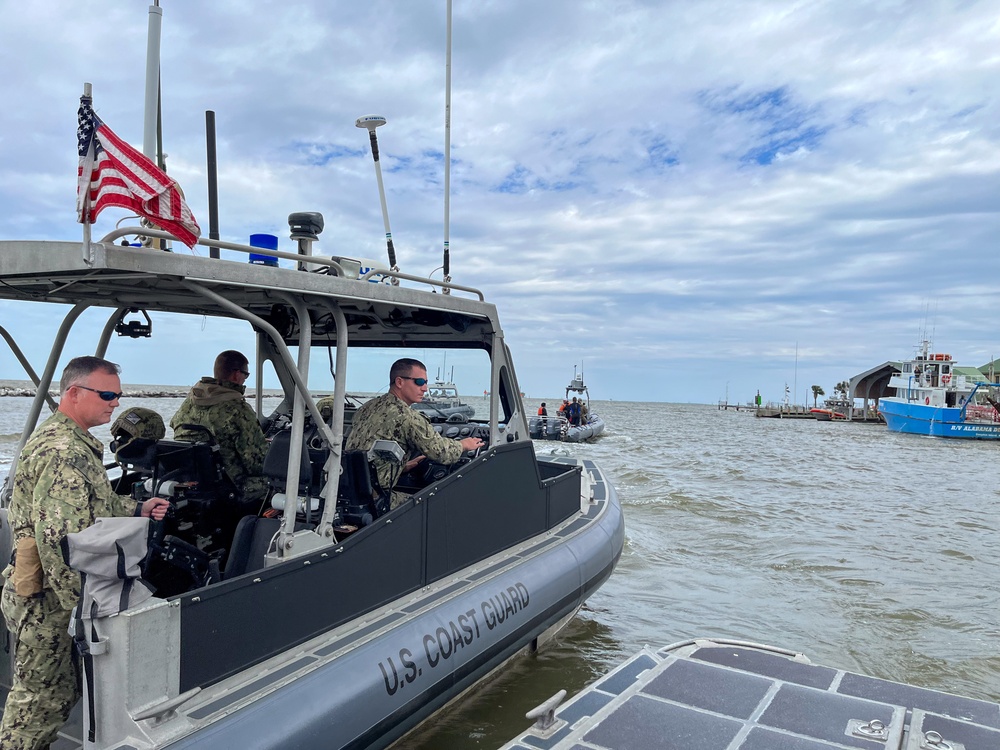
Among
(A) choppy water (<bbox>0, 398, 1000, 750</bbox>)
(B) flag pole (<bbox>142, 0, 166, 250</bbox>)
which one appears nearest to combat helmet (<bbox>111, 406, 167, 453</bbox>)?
(B) flag pole (<bbox>142, 0, 166, 250</bbox>)

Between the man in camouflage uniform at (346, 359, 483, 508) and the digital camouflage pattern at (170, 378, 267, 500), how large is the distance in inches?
27.4

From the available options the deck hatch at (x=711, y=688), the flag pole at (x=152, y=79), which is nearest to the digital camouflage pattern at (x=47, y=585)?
the flag pole at (x=152, y=79)

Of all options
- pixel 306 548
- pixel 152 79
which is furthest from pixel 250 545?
pixel 152 79

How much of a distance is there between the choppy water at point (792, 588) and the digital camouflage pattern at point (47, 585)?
229 centimetres

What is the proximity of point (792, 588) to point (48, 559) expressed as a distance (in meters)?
7.39

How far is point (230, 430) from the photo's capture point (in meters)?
4.32

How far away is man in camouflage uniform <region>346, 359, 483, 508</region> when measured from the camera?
13.1ft

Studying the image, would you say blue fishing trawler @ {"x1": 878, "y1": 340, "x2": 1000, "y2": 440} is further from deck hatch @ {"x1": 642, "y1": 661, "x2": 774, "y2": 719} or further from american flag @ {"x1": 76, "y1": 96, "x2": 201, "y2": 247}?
american flag @ {"x1": 76, "y1": 96, "x2": 201, "y2": 247}

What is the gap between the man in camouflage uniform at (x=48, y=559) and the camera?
2.42 meters

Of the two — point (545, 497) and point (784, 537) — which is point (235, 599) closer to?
point (545, 497)

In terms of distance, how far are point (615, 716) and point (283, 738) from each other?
3.85ft

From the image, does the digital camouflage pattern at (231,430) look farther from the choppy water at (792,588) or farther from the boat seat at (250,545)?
the choppy water at (792,588)

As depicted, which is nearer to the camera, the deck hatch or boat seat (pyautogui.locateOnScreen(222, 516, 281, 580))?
the deck hatch

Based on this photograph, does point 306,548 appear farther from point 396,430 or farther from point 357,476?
point 396,430
